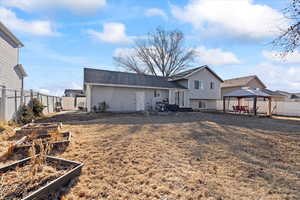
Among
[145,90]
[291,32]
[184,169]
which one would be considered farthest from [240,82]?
[184,169]

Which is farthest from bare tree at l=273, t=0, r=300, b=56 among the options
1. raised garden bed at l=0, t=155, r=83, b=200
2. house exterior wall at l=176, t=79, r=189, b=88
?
house exterior wall at l=176, t=79, r=189, b=88

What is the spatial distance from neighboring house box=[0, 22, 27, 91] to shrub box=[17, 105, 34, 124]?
60.4 inches

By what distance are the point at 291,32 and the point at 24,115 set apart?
13.3m

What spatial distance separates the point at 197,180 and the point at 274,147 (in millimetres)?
3532

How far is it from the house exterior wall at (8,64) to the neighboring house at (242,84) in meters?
29.5

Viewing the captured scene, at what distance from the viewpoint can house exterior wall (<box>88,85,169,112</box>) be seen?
50.3ft

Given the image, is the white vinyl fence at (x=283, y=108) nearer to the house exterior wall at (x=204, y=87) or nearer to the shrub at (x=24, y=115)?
the house exterior wall at (x=204, y=87)

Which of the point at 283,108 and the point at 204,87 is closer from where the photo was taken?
the point at 283,108

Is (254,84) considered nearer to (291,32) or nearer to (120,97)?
(120,97)

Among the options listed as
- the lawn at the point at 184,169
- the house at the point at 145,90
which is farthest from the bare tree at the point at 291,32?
the house at the point at 145,90

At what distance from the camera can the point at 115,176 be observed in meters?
3.18

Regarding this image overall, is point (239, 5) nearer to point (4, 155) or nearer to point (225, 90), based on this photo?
point (4, 155)

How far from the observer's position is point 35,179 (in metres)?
2.74

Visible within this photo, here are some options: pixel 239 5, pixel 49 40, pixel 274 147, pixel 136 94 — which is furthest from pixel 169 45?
pixel 274 147
